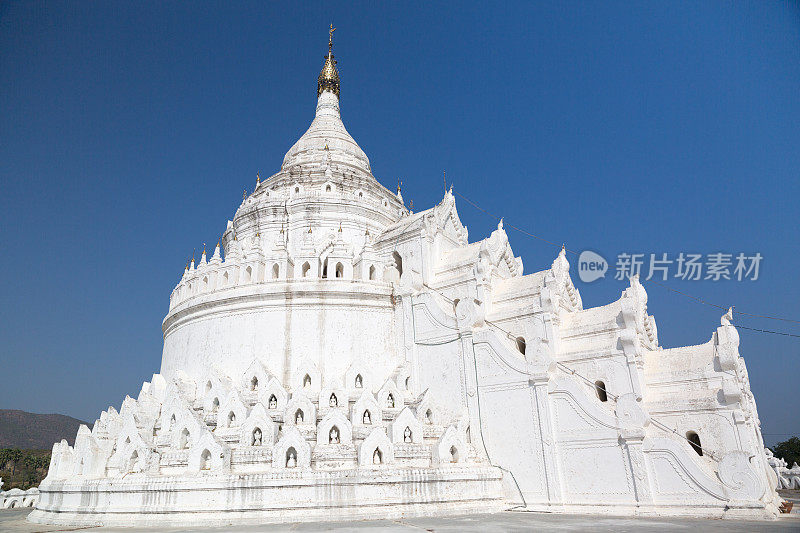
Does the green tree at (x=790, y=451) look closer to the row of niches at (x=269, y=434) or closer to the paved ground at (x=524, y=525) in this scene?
the paved ground at (x=524, y=525)

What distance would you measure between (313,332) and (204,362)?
5087 mm

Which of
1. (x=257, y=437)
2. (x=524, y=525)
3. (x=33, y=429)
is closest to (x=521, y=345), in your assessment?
(x=524, y=525)

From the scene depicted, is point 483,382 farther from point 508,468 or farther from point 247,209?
point 247,209

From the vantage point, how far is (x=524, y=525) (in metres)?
14.1

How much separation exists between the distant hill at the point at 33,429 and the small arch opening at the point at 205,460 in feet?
342

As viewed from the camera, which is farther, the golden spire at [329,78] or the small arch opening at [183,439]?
the golden spire at [329,78]

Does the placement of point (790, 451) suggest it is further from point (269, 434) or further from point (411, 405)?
point (269, 434)

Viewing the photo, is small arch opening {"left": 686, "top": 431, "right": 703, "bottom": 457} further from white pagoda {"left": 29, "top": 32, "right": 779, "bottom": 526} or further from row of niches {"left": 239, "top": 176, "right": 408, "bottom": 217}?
row of niches {"left": 239, "top": 176, "right": 408, "bottom": 217}

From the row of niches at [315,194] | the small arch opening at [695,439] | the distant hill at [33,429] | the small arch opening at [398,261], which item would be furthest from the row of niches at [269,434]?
the distant hill at [33,429]

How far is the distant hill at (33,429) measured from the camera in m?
106

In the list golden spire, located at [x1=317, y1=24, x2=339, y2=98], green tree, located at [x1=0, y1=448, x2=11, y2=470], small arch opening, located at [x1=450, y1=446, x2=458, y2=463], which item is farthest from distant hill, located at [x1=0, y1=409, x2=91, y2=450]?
small arch opening, located at [x1=450, y1=446, x2=458, y2=463]

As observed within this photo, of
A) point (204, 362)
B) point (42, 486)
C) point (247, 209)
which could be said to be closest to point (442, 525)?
point (204, 362)

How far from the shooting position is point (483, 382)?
20516 millimetres

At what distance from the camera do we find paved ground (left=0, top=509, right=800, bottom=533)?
13109mm
